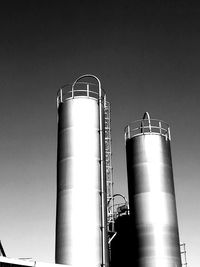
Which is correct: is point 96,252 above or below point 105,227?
below

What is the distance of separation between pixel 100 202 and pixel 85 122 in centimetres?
390

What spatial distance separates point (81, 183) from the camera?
19.5 meters

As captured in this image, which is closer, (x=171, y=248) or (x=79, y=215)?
(x=79, y=215)

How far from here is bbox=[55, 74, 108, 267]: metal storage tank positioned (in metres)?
18.5

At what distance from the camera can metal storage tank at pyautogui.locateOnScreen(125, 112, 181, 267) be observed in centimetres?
2022

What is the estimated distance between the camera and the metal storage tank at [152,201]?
66.3ft

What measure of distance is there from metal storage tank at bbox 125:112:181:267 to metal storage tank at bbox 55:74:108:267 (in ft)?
7.37

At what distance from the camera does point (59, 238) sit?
19016 mm

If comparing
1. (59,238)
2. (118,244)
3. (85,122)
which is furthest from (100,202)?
(118,244)

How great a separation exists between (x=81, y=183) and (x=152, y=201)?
3839 mm

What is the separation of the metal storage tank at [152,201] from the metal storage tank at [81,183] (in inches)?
88.4

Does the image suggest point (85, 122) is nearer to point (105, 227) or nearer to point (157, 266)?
point (105, 227)

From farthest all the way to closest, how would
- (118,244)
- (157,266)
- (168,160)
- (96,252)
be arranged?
(118,244), (168,160), (157,266), (96,252)

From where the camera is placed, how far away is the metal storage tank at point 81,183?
18531 millimetres
